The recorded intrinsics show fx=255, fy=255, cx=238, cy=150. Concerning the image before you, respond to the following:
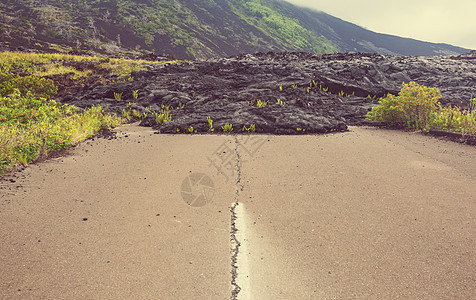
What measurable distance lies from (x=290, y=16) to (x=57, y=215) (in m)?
139

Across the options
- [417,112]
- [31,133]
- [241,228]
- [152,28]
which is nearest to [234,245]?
[241,228]

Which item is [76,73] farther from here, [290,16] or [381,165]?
[290,16]

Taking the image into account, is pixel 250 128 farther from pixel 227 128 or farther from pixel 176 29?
pixel 176 29

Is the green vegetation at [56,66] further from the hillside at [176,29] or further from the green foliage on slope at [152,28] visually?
the green foliage on slope at [152,28]

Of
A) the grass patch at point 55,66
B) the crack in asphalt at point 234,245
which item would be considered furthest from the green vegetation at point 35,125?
the grass patch at point 55,66

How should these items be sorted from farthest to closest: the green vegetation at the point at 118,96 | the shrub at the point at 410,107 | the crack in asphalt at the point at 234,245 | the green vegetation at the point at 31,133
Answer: the green vegetation at the point at 118,96
the shrub at the point at 410,107
the green vegetation at the point at 31,133
the crack in asphalt at the point at 234,245

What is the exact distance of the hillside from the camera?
45.2 m

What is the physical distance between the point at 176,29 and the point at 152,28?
672cm

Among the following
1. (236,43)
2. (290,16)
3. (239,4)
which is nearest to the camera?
(236,43)

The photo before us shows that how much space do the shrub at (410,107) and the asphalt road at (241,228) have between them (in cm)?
261

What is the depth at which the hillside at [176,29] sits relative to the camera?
45188mm

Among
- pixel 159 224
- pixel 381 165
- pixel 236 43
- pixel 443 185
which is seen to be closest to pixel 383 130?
pixel 381 165

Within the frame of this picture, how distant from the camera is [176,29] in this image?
69.9 metres

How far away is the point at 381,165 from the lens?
13.9 feet
